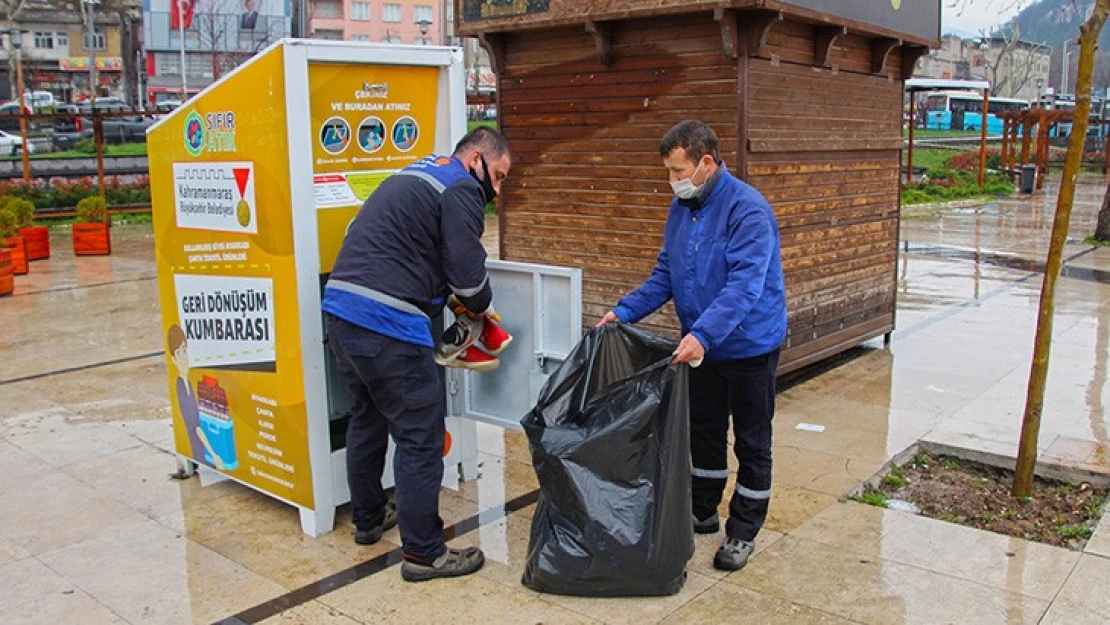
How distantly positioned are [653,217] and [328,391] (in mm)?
2727

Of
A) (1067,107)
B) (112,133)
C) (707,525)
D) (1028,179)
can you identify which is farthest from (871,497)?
(1067,107)

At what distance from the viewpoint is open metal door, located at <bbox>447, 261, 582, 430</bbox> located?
171 inches

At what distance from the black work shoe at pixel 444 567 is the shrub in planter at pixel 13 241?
9.34 m

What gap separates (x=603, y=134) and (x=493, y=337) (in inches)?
108

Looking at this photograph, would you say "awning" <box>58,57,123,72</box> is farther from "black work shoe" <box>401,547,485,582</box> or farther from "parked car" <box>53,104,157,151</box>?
"black work shoe" <box>401,547,485,582</box>

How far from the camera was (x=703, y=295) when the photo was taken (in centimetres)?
389

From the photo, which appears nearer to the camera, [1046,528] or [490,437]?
[1046,528]

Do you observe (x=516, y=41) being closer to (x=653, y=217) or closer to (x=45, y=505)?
(x=653, y=217)

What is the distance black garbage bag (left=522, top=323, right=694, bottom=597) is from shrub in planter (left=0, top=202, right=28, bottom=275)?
9.81m

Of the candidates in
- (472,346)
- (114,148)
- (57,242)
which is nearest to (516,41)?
(472,346)

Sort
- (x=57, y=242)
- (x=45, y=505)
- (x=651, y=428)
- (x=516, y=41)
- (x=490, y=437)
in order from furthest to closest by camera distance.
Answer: (x=57, y=242) < (x=516, y=41) < (x=490, y=437) < (x=45, y=505) < (x=651, y=428)

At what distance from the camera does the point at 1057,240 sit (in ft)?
14.9

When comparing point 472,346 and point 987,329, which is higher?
point 472,346

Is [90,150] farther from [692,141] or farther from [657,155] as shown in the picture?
[692,141]
